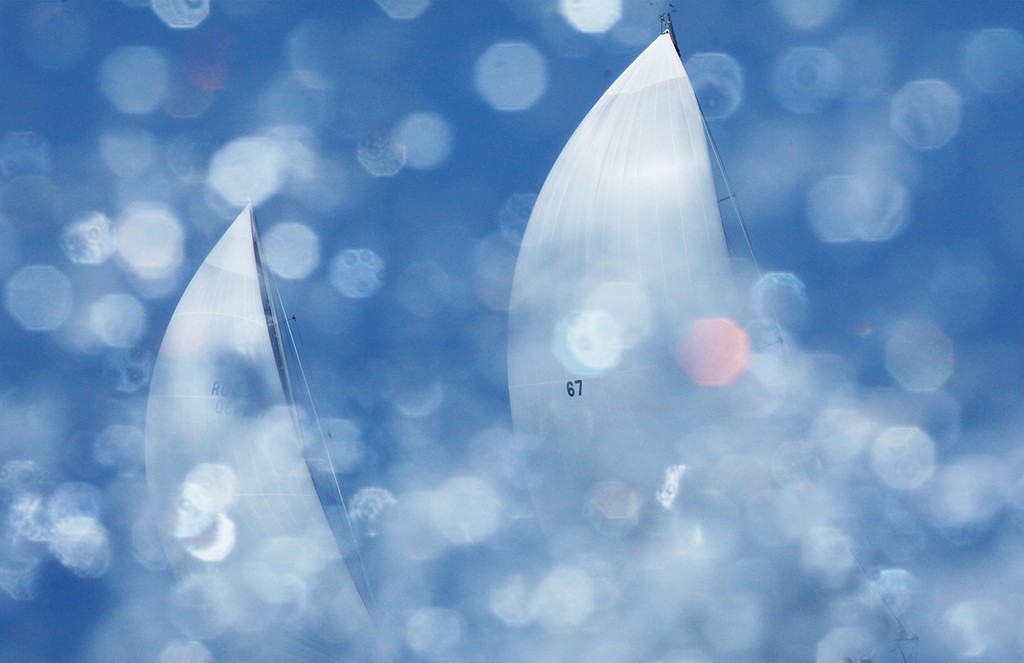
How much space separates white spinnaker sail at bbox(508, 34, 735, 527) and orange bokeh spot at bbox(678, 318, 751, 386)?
0.12 m

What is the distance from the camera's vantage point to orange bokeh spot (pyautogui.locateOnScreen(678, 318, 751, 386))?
10711 mm

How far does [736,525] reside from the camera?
10375 mm

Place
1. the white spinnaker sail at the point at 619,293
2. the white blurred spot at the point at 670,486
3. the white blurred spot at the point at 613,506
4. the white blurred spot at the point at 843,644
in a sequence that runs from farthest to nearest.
→ the white blurred spot at the point at 613,506
the white spinnaker sail at the point at 619,293
the white blurred spot at the point at 670,486
the white blurred spot at the point at 843,644

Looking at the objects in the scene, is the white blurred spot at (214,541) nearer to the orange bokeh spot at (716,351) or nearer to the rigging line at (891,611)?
the orange bokeh spot at (716,351)

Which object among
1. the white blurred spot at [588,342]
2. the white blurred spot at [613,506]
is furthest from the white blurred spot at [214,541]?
the white blurred spot at [588,342]

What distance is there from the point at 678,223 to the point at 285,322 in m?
7.16

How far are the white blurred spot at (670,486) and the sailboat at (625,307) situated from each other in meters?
0.03

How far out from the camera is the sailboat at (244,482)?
46.3 feet

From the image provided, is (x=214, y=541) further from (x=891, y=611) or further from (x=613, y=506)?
(x=891, y=611)

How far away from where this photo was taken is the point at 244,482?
→ 14391 millimetres

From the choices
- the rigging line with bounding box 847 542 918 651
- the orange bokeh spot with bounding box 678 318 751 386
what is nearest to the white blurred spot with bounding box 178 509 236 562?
the orange bokeh spot with bounding box 678 318 751 386

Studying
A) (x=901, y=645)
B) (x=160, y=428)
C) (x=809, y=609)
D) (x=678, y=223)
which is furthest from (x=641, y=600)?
(x=160, y=428)

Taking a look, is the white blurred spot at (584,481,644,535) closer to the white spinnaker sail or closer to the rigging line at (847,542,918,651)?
the white spinnaker sail

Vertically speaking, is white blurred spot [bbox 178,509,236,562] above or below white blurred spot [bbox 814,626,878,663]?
above
